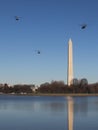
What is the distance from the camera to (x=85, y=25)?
1049 inches

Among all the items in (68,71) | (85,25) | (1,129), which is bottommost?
(1,129)

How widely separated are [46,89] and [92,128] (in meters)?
165

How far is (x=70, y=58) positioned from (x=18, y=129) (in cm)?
10573

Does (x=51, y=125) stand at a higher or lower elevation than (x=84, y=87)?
lower

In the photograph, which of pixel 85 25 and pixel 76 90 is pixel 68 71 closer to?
pixel 76 90

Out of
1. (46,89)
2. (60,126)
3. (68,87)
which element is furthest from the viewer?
(46,89)

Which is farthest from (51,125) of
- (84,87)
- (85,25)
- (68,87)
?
(84,87)

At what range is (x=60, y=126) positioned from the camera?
30.8 metres

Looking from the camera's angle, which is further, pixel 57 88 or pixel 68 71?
pixel 57 88

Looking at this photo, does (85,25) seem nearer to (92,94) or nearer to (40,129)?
(40,129)

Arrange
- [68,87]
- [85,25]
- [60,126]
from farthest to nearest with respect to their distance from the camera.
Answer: [68,87], [60,126], [85,25]

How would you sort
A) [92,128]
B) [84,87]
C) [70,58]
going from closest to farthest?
[92,128] < [70,58] < [84,87]

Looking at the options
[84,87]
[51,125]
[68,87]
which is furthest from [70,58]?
[51,125]

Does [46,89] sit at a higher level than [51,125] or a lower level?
higher
